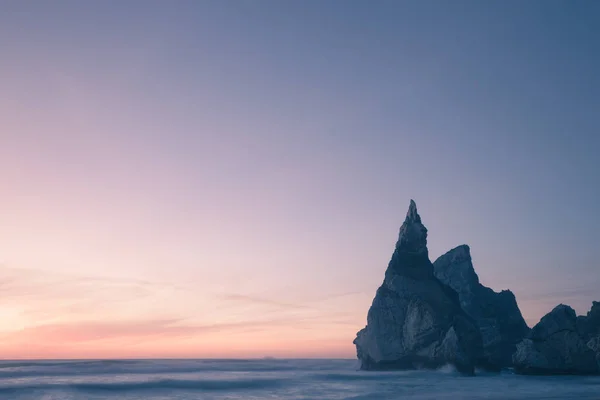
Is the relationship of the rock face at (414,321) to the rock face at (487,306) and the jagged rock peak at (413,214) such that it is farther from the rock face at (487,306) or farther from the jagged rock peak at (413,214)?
the rock face at (487,306)

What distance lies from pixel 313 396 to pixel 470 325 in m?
42.7

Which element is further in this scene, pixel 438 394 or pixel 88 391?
pixel 88 391

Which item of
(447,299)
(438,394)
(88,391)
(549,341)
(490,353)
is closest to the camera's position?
(438,394)

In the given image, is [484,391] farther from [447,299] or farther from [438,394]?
[447,299]

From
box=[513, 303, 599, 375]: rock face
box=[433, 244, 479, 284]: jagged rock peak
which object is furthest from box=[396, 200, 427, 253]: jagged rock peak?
box=[513, 303, 599, 375]: rock face

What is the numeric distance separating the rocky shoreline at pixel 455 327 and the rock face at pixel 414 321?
5.6 inches

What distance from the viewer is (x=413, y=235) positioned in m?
101

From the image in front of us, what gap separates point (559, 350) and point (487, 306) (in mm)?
31378

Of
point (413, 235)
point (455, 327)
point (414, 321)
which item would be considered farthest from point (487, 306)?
point (414, 321)

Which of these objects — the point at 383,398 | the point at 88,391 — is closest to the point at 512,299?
the point at 383,398

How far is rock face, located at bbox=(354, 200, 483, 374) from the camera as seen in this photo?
87.8 m

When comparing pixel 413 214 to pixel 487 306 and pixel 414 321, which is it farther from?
pixel 487 306

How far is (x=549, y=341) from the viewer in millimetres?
80125

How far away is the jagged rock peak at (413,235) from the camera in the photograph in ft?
330
